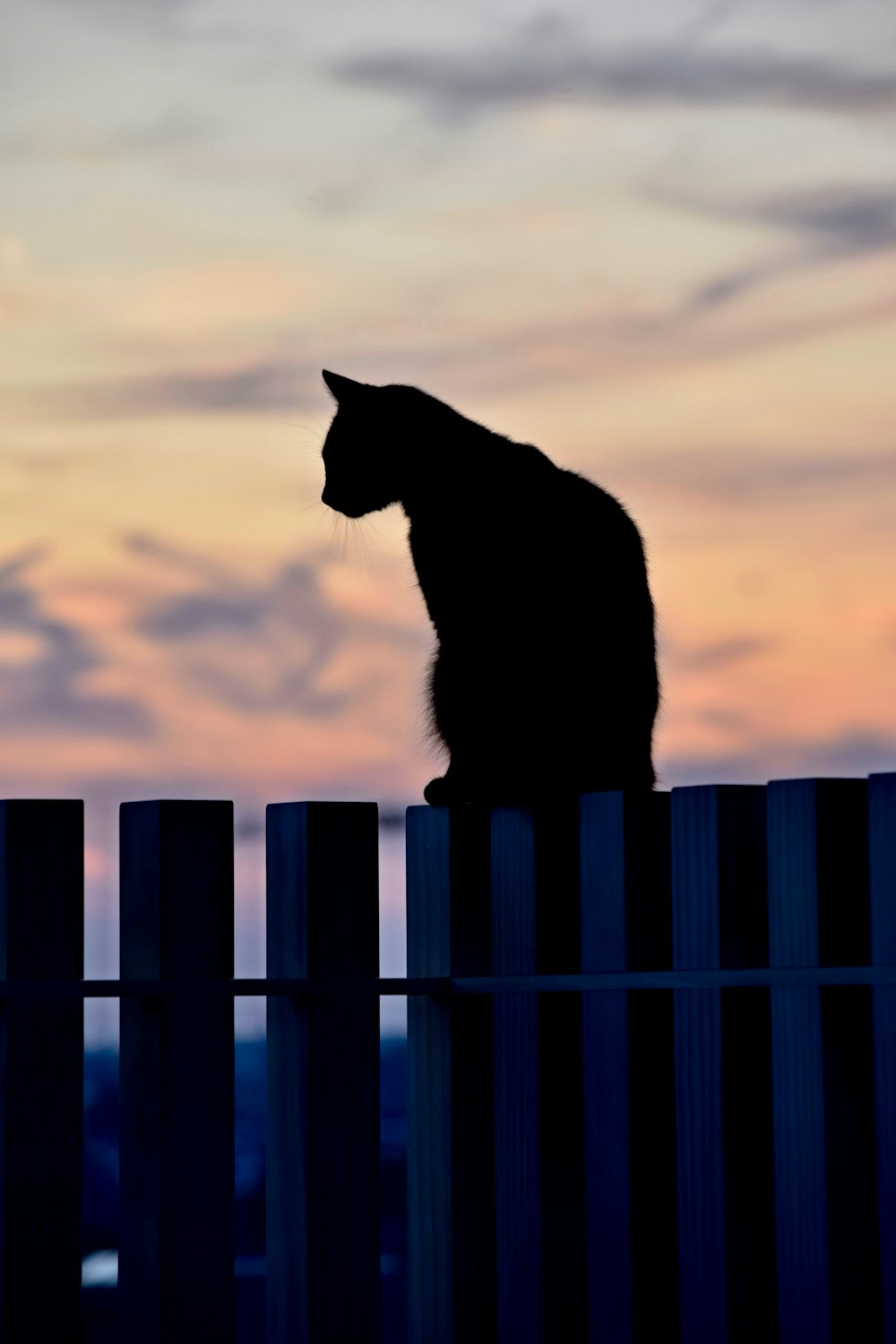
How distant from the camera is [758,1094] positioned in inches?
115

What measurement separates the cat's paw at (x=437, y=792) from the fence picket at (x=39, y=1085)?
1190mm

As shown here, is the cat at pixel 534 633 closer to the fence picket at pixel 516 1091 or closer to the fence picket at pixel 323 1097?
the fence picket at pixel 516 1091

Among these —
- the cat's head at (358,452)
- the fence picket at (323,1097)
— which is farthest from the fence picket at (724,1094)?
the cat's head at (358,452)

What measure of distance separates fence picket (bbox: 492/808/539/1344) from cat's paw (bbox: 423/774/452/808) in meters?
0.79

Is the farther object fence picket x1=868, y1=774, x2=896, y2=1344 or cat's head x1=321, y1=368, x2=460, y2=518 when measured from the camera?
cat's head x1=321, y1=368, x2=460, y2=518

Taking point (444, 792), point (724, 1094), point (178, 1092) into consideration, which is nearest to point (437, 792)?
point (444, 792)

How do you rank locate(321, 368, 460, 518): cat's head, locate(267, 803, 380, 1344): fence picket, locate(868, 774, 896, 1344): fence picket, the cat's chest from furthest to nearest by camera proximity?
1. locate(321, 368, 460, 518): cat's head
2. the cat's chest
3. locate(267, 803, 380, 1344): fence picket
4. locate(868, 774, 896, 1344): fence picket

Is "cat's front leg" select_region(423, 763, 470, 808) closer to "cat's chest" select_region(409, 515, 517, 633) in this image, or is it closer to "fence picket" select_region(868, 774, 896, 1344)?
"cat's chest" select_region(409, 515, 517, 633)

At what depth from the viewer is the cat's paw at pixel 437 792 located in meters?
4.11

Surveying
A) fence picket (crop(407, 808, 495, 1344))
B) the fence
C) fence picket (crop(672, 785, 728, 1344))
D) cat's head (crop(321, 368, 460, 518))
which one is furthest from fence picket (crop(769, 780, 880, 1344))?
cat's head (crop(321, 368, 460, 518))

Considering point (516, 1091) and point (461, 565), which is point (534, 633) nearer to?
point (461, 565)

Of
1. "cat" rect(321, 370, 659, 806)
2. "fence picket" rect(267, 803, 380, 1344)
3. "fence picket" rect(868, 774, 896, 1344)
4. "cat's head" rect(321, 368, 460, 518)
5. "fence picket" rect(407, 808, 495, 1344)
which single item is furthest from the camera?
"cat's head" rect(321, 368, 460, 518)

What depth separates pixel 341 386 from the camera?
512 cm

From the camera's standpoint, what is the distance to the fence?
2.80 m
